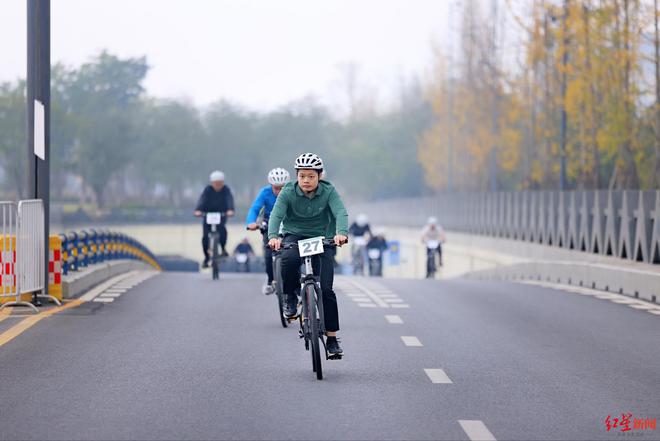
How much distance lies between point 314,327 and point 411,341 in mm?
3405

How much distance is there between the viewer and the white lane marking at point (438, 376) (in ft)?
38.8

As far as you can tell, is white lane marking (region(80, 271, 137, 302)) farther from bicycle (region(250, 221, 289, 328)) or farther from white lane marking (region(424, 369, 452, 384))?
white lane marking (region(424, 369, 452, 384))

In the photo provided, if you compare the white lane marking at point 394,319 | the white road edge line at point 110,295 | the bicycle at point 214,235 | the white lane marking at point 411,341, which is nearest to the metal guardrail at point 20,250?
the white road edge line at point 110,295

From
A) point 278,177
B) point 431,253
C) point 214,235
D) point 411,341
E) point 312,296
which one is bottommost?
point 431,253

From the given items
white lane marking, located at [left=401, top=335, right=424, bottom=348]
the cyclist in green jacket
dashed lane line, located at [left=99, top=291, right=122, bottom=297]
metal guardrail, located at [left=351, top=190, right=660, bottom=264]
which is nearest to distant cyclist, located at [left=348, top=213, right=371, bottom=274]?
metal guardrail, located at [left=351, top=190, right=660, bottom=264]

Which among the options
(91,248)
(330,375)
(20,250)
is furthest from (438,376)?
(91,248)

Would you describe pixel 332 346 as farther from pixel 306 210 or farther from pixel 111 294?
pixel 111 294

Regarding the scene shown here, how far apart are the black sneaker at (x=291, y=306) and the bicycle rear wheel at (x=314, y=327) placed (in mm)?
1496

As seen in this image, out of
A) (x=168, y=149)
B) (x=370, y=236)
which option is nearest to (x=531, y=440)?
(x=370, y=236)

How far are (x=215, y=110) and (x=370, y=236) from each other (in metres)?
95.9

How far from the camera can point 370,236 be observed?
47.4 meters

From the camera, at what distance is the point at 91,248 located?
84.7ft

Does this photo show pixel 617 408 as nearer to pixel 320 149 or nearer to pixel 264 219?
pixel 264 219

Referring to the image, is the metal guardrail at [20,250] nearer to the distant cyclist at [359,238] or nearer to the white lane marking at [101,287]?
the white lane marking at [101,287]
